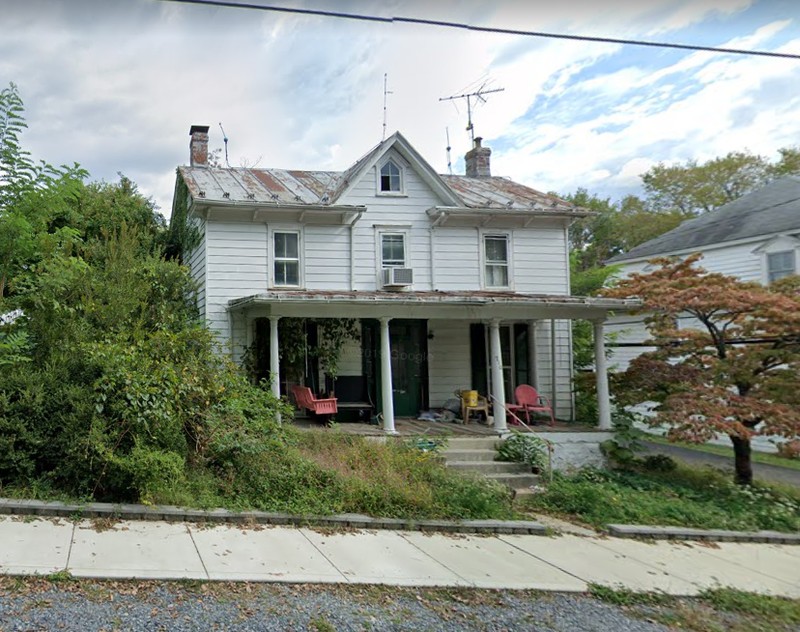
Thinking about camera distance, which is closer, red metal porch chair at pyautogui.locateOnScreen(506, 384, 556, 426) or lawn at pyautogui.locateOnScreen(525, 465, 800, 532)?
lawn at pyautogui.locateOnScreen(525, 465, 800, 532)

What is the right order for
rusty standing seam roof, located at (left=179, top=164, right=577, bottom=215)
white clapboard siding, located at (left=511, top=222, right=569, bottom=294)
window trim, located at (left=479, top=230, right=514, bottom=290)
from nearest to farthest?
rusty standing seam roof, located at (left=179, top=164, right=577, bottom=215) → window trim, located at (left=479, top=230, right=514, bottom=290) → white clapboard siding, located at (left=511, top=222, right=569, bottom=294)

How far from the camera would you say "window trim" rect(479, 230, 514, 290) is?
44.3 feet

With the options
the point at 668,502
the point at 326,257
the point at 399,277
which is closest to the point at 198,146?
the point at 326,257

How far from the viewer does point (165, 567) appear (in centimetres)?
474

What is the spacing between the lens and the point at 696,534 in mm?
7379

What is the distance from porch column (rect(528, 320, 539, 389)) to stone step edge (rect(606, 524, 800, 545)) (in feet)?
19.9

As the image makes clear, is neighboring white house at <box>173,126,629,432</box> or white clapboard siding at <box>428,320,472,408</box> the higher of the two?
neighboring white house at <box>173,126,629,432</box>

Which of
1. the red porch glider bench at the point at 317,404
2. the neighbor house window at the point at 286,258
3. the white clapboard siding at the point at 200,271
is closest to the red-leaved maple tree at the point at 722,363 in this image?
the red porch glider bench at the point at 317,404

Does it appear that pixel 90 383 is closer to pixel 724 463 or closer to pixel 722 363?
pixel 722 363

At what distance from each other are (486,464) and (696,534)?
3.22 meters

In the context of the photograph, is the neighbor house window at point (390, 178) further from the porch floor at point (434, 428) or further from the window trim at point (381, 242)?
the porch floor at point (434, 428)

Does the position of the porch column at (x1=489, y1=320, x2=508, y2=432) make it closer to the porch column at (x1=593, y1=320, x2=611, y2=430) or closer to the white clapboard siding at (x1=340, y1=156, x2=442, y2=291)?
the porch column at (x1=593, y1=320, x2=611, y2=430)

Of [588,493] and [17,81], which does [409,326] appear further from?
[17,81]

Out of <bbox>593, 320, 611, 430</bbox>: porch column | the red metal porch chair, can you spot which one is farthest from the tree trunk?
the red metal porch chair
